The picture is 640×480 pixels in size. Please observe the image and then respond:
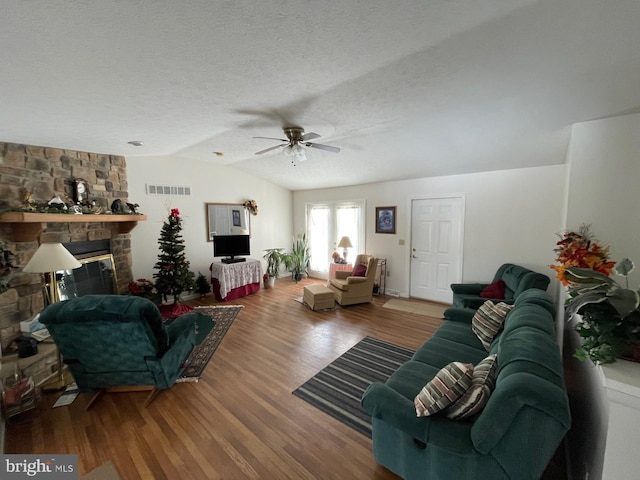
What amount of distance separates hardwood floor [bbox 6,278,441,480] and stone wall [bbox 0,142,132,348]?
111cm

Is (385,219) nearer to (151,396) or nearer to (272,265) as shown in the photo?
(272,265)

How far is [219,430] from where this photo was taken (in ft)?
6.23

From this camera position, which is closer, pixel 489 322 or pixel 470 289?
pixel 489 322

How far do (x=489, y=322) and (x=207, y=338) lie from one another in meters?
3.30

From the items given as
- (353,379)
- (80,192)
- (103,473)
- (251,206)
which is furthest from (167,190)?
(353,379)

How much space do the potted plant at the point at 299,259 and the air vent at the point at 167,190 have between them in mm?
2596

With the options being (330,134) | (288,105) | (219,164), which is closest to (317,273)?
(219,164)

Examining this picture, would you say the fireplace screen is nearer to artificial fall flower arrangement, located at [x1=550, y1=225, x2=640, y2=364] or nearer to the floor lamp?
the floor lamp

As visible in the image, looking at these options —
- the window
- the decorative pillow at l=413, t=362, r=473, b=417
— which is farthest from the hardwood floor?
the window

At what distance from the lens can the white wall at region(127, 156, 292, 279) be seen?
4.34 m

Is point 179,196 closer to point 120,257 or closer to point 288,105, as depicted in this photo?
point 120,257

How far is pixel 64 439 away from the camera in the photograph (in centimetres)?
182

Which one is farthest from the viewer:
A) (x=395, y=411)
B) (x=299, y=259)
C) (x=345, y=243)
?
(x=299, y=259)

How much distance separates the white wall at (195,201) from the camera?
14.2ft
